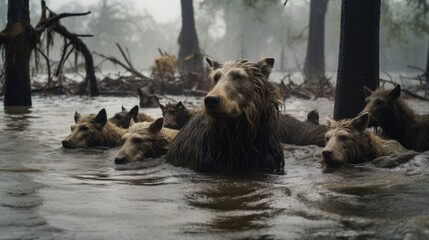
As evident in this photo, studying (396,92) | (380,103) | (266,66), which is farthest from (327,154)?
(396,92)

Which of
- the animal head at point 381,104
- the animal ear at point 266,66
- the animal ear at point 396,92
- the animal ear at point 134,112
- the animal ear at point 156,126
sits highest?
the animal ear at point 266,66

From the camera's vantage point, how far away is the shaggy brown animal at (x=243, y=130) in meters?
6.25

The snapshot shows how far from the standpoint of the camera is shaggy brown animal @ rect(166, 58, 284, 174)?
625 cm

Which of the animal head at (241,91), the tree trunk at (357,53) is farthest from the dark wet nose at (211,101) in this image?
the tree trunk at (357,53)

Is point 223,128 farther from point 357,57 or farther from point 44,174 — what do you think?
point 357,57

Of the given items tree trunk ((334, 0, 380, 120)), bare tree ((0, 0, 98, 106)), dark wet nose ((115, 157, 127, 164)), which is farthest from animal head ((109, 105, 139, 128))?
bare tree ((0, 0, 98, 106))

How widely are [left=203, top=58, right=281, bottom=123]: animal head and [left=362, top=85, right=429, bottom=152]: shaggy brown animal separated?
2.56 metres

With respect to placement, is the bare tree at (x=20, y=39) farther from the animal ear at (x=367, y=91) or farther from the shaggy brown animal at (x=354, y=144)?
the shaggy brown animal at (x=354, y=144)

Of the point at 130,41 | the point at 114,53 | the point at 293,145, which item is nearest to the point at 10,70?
the point at 293,145

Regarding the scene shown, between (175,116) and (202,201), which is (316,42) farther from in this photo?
(202,201)

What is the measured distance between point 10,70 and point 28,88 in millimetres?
925

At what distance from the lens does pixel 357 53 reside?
31.4 ft

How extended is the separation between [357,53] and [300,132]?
167 centimetres

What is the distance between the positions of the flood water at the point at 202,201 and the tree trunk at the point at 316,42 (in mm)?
31652
